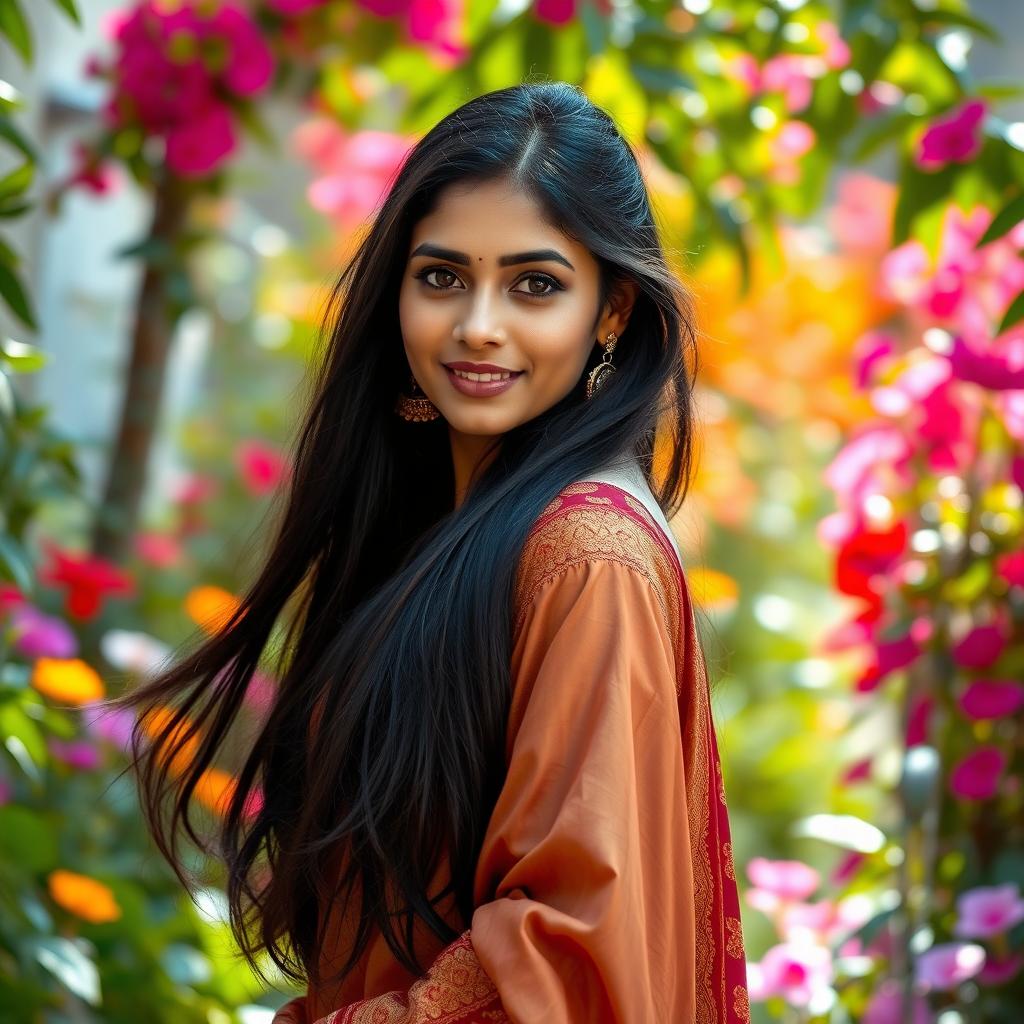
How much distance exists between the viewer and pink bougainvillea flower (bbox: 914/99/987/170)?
2.15 meters

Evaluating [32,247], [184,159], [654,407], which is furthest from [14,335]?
[654,407]

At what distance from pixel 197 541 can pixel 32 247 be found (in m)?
0.90

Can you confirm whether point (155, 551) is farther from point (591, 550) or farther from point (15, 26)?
point (591, 550)

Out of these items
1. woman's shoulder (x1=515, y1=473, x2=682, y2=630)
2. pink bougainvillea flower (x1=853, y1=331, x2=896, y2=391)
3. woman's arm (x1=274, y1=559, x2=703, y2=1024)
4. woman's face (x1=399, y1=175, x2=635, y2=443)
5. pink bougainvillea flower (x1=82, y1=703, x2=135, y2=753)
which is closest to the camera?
woman's arm (x1=274, y1=559, x2=703, y2=1024)

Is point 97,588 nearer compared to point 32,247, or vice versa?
point 97,588

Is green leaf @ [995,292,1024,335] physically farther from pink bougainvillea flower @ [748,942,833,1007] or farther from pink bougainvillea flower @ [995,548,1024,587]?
pink bougainvillea flower @ [748,942,833,1007]

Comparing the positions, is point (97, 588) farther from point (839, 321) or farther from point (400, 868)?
point (839, 321)

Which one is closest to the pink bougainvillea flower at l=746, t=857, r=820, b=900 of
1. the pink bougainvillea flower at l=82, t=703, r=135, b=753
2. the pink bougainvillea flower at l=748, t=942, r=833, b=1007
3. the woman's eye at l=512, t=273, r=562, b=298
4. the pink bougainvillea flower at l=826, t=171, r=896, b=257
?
the pink bougainvillea flower at l=748, t=942, r=833, b=1007

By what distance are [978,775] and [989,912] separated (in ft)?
0.70

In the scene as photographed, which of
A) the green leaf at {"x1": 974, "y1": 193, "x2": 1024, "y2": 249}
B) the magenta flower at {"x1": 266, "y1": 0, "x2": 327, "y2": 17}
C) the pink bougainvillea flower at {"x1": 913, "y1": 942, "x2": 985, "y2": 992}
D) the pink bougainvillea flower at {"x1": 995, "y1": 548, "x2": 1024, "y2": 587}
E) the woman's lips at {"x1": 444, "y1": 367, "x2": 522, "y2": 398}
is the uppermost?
the magenta flower at {"x1": 266, "y1": 0, "x2": 327, "y2": 17}

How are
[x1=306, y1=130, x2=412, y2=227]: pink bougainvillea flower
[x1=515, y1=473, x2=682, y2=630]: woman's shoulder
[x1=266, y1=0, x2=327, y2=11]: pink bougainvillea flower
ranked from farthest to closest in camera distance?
[x1=306, y1=130, x2=412, y2=227]: pink bougainvillea flower
[x1=266, y1=0, x2=327, y2=11]: pink bougainvillea flower
[x1=515, y1=473, x2=682, y2=630]: woman's shoulder

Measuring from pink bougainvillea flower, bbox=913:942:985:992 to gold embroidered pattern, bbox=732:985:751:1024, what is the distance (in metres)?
0.82

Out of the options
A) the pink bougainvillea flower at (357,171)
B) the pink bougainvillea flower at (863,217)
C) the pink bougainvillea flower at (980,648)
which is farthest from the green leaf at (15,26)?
the pink bougainvillea flower at (863,217)

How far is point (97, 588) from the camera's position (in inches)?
110
